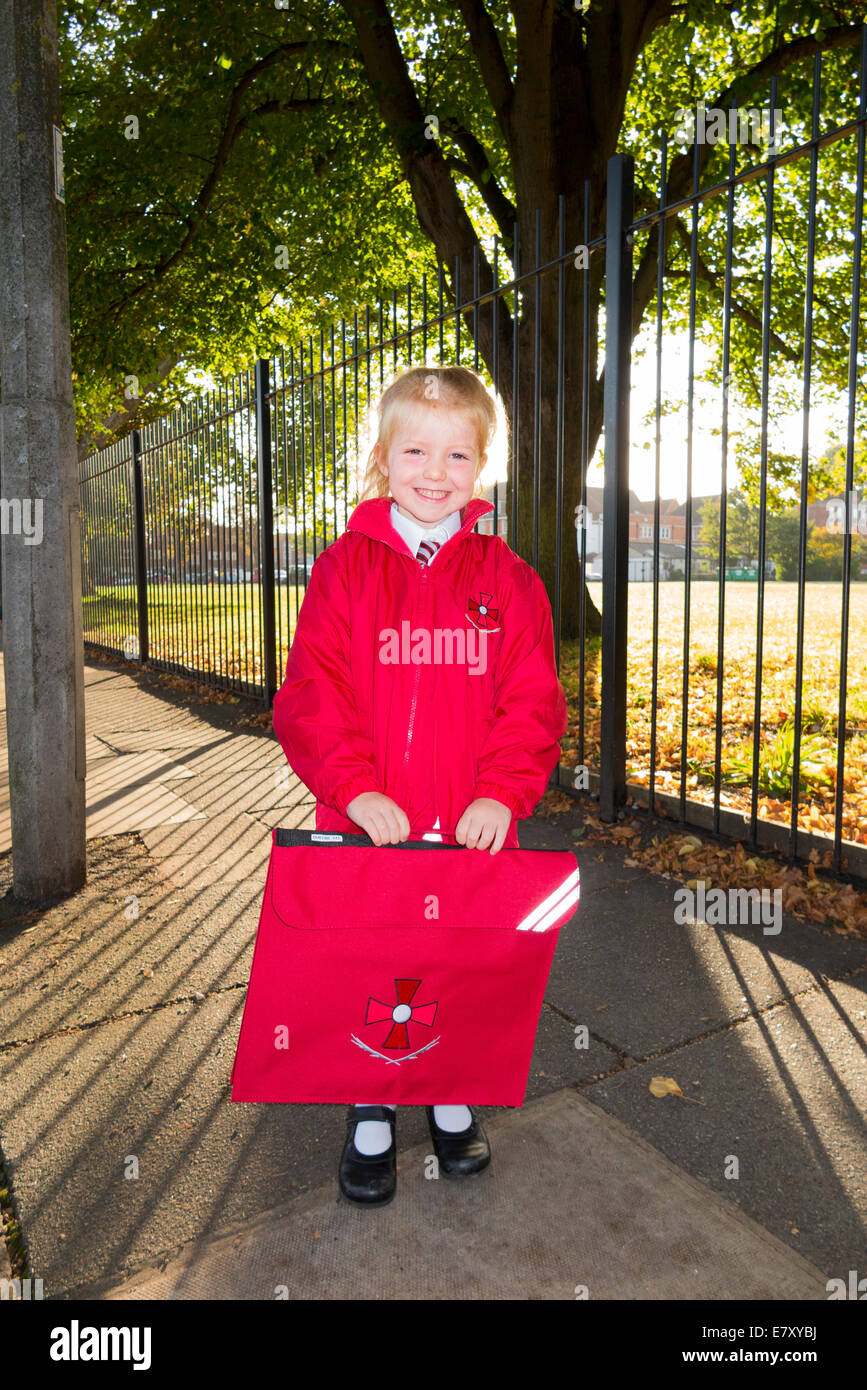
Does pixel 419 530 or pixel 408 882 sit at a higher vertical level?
pixel 419 530

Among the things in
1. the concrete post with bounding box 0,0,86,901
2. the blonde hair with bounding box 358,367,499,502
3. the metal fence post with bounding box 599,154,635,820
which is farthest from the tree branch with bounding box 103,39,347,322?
the blonde hair with bounding box 358,367,499,502

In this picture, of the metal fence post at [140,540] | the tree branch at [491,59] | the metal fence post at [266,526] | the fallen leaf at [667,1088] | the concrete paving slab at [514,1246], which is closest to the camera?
the concrete paving slab at [514,1246]

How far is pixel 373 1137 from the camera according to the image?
6.38 feet

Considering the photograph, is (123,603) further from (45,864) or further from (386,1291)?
(386,1291)

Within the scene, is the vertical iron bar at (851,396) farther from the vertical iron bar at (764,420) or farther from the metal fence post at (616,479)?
the metal fence post at (616,479)

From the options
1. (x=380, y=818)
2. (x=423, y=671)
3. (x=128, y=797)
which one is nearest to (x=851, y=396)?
(x=423, y=671)

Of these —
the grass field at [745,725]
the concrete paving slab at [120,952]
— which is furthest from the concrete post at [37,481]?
the grass field at [745,725]

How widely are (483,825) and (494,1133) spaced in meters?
0.82

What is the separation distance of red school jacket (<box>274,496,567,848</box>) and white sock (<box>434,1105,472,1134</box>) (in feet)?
1.97

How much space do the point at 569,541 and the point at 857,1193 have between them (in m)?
6.85

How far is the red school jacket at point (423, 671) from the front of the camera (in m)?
1.94

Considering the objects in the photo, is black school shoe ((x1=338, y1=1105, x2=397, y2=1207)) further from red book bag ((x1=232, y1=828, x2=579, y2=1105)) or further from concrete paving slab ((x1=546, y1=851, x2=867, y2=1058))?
concrete paving slab ((x1=546, y1=851, x2=867, y2=1058))

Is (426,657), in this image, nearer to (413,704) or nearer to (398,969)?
(413,704)
